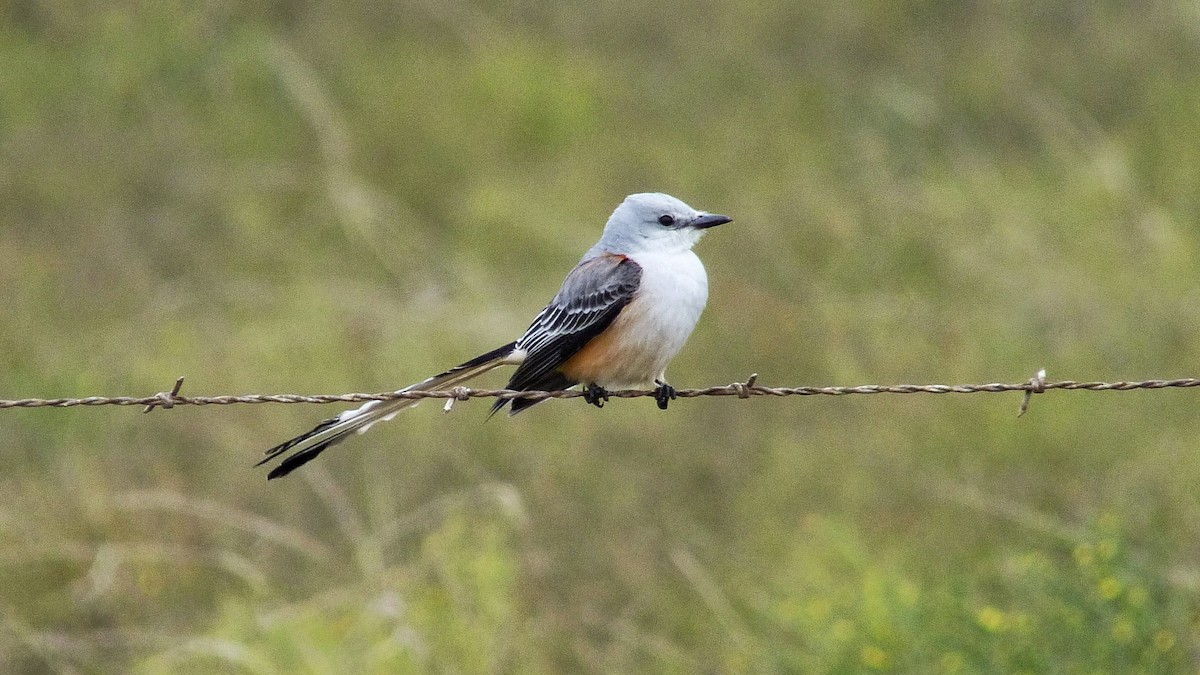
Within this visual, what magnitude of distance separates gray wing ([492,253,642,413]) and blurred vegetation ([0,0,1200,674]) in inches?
76.6

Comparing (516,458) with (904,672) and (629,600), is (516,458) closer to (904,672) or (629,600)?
(629,600)

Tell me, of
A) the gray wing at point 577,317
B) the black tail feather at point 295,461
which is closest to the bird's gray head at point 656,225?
the gray wing at point 577,317

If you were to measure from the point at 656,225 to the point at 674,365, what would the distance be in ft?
15.3

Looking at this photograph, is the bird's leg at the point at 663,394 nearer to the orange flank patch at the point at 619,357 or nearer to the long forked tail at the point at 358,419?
the orange flank patch at the point at 619,357

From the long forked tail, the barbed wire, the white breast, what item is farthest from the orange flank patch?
the barbed wire

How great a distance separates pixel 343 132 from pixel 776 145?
13.3ft

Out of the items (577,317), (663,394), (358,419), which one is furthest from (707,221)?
(358,419)

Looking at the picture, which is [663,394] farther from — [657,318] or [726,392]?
[726,392]

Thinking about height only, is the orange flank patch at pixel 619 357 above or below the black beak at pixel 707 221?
below

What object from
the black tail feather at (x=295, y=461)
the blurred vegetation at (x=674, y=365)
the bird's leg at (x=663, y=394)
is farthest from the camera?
the blurred vegetation at (x=674, y=365)

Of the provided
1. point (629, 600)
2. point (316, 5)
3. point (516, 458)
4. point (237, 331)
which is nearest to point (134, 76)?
point (316, 5)

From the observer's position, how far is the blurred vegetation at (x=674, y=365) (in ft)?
26.2

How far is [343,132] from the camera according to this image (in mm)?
16234

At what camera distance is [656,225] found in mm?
6418
